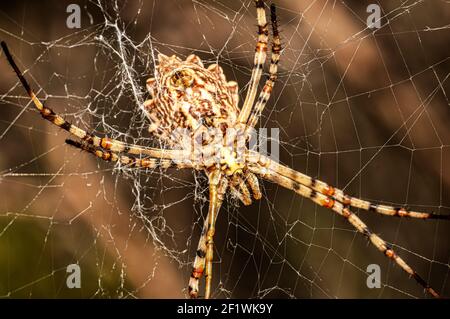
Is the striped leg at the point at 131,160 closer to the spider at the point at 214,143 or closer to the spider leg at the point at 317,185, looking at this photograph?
the spider at the point at 214,143

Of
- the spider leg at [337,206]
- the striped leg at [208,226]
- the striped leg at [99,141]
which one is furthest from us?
the spider leg at [337,206]

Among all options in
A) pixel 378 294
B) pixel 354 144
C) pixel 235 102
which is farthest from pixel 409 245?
pixel 235 102

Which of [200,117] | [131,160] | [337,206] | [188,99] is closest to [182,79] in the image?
[188,99]

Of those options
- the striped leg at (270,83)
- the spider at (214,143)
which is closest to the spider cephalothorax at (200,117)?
the spider at (214,143)

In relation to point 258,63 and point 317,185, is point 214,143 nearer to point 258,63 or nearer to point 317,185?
point 258,63

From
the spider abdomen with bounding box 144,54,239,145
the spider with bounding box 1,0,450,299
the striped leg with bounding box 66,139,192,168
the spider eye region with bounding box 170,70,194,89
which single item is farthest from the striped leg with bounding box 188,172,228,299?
the spider eye region with bounding box 170,70,194,89

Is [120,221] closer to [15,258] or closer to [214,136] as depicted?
[15,258]

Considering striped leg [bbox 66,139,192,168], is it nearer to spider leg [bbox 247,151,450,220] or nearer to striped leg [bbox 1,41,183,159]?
striped leg [bbox 1,41,183,159]
